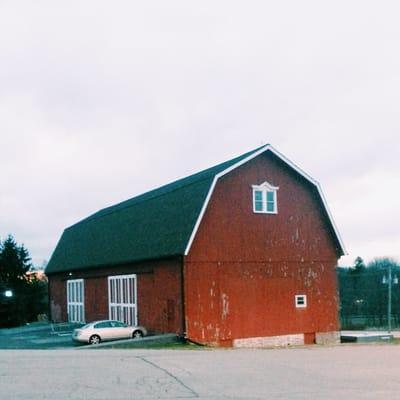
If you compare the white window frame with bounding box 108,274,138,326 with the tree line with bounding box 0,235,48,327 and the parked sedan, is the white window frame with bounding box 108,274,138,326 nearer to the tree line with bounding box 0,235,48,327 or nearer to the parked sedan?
the parked sedan

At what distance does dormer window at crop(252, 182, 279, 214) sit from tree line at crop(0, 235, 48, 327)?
28568mm

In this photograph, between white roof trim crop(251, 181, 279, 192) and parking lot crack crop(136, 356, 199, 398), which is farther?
white roof trim crop(251, 181, 279, 192)

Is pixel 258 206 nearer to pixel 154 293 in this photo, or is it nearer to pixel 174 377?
pixel 154 293

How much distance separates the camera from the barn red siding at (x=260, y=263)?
2641 centimetres

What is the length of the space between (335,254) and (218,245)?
6.80 meters

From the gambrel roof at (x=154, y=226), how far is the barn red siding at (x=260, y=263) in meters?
0.63

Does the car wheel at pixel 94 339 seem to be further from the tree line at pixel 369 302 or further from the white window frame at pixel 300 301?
the tree line at pixel 369 302

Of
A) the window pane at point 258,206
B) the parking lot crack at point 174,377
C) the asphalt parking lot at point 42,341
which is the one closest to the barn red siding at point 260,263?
the window pane at point 258,206

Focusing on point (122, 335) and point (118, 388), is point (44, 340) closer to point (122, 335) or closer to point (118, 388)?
point (122, 335)

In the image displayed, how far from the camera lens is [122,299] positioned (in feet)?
99.6

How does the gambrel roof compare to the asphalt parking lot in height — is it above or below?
above

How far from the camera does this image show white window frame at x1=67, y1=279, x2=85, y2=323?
3541cm

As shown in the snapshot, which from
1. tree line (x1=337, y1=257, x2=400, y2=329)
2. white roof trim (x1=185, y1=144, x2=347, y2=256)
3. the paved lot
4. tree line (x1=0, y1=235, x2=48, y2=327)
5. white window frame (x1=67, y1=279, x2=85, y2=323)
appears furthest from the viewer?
tree line (x1=337, y1=257, x2=400, y2=329)

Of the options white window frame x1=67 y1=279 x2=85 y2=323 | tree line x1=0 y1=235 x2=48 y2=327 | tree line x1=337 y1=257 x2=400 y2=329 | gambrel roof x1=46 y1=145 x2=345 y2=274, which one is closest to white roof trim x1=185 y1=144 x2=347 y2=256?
gambrel roof x1=46 y1=145 x2=345 y2=274
